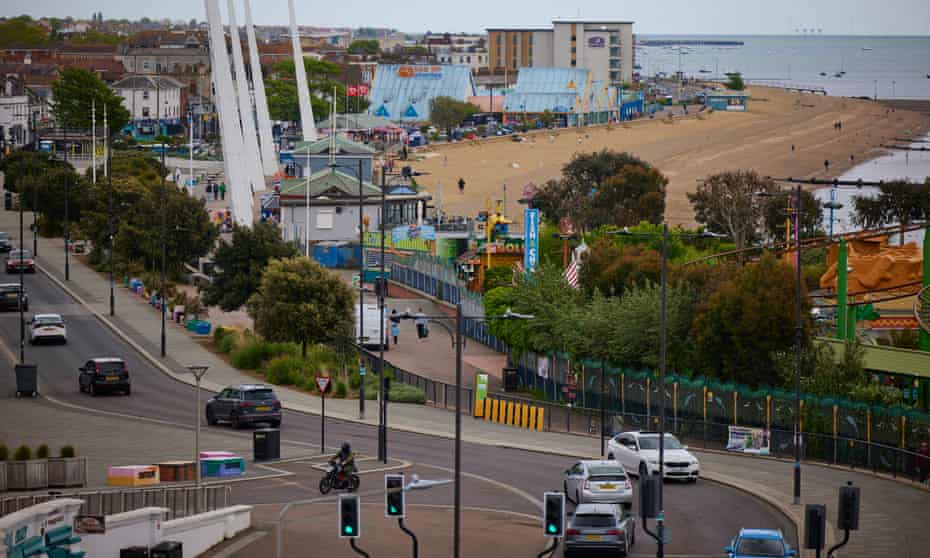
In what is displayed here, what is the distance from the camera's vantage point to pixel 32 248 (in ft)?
325

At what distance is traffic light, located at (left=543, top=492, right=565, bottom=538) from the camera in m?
29.1

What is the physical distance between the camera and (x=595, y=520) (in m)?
32.3

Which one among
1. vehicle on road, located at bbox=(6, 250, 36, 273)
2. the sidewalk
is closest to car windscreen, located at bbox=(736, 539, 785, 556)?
the sidewalk

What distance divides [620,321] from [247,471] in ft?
61.3

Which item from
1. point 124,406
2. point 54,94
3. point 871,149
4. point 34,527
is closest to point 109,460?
point 124,406

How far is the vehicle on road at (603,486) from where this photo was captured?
36406 millimetres

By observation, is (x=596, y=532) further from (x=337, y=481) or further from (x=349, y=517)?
(x=337, y=481)

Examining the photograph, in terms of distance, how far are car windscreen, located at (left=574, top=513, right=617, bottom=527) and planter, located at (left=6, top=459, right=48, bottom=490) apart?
13.2 metres

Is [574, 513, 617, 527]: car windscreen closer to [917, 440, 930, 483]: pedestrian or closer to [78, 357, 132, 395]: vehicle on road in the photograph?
[917, 440, 930, 483]: pedestrian

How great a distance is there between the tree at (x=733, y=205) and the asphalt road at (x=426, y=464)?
4648 cm

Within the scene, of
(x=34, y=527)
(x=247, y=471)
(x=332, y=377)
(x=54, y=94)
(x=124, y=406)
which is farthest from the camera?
A: (x=54, y=94)

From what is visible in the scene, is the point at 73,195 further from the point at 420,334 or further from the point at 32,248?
the point at 420,334

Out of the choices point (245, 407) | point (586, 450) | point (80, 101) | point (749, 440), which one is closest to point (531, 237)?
point (586, 450)

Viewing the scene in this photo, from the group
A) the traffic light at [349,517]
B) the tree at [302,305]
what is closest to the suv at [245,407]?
the tree at [302,305]
